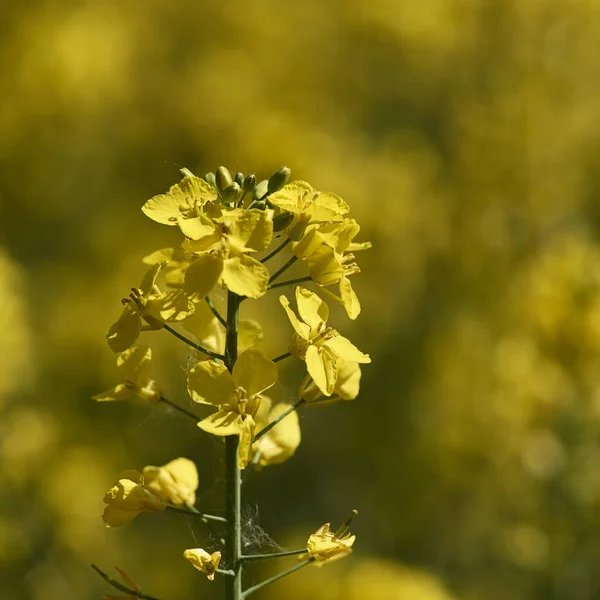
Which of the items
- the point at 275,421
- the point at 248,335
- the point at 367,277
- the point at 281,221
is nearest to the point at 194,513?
the point at 275,421

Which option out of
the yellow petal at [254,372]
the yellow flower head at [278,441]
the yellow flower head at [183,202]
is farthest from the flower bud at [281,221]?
the yellow flower head at [278,441]

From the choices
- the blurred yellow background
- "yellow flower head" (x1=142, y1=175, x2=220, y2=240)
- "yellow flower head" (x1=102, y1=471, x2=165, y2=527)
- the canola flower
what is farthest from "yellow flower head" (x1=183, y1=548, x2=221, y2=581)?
the blurred yellow background

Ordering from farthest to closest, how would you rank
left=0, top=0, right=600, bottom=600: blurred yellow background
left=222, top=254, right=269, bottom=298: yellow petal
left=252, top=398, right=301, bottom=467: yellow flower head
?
left=0, top=0, right=600, bottom=600: blurred yellow background, left=252, top=398, right=301, bottom=467: yellow flower head, left=222, top=254, right=269, bottom=298: yellow petal

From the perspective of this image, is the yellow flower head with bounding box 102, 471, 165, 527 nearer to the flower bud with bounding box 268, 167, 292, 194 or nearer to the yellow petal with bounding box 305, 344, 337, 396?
the yellow petal with bounding box 305, 344, 337, 396

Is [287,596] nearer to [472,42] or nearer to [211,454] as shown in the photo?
[211,454]

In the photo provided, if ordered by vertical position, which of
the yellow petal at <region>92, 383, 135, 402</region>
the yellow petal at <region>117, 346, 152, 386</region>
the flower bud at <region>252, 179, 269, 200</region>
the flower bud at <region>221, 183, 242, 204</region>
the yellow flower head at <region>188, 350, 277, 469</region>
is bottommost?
the yellow petal at <region>92, 383, 135, 402</region>

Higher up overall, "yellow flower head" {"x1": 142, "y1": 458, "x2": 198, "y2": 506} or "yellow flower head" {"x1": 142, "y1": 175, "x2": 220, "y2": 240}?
"yellow flower head" {"x1": 142, "y1": 175, "x2": 220, "y2": 240}

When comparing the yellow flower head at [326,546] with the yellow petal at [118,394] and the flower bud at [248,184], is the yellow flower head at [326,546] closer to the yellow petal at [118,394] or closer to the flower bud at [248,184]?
the yellow petal at [118,394]
